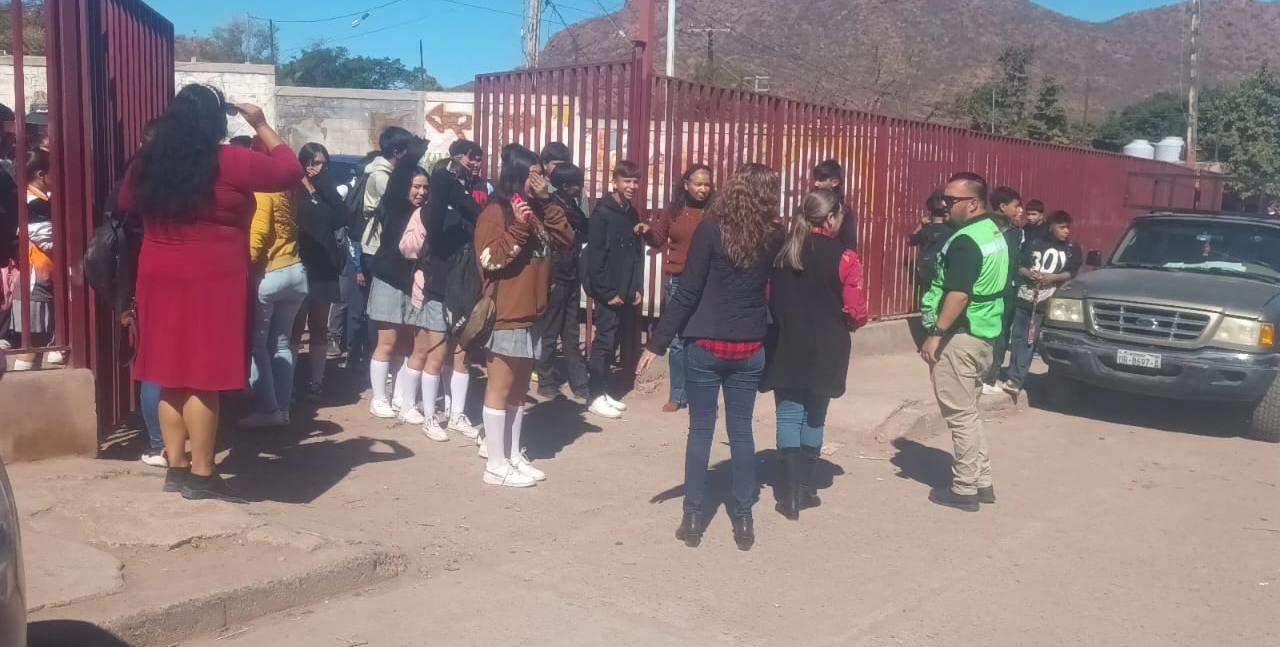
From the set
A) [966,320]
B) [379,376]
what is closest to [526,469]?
[379,376]

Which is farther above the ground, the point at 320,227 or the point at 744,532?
the point at 320,227

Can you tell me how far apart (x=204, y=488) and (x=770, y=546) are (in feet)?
8.99

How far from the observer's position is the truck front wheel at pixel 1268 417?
8852mm

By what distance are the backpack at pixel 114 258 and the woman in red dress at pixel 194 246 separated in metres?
0.54

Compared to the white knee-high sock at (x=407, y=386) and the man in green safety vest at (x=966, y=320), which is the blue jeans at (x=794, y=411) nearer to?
the man in green safety vest at (x=966, y=320)

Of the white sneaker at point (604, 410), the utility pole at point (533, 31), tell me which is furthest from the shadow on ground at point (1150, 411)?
the utility pole at point (533, 31)

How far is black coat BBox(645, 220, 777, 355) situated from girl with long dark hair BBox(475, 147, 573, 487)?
0.91m

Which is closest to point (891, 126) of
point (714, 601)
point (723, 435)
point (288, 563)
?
point (723, 435)

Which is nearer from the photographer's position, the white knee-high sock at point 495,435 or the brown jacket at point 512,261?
the brown jacket at point 512,261

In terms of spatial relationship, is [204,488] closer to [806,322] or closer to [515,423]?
[515,423]

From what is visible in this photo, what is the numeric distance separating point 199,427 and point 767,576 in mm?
2691

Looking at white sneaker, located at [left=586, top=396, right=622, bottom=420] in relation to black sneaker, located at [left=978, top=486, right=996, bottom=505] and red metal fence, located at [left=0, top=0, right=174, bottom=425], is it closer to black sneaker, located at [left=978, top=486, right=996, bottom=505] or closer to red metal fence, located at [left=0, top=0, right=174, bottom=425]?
black sneaker, located at [left=978, top=486, right=996, bottom=505]

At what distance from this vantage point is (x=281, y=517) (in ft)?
17.8

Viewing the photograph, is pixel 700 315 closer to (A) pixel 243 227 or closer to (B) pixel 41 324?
(A) pixel 243 227
